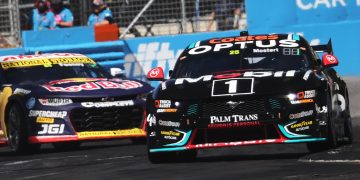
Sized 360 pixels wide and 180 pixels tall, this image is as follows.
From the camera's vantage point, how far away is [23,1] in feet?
77.4

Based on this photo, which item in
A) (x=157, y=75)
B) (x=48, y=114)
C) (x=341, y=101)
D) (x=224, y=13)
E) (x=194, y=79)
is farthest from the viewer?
(x=224, y=13)

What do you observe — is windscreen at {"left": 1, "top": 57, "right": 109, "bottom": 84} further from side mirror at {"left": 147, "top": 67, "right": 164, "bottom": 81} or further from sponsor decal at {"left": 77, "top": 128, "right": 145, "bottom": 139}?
side mirror at {"left": 147, "top": 67, "right": 164, "bottom": 81}

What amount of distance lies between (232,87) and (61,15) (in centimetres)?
1198

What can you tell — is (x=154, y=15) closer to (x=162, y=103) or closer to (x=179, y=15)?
(x=179, y=15)

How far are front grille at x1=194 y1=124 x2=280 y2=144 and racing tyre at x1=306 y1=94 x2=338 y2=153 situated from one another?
1.74ft

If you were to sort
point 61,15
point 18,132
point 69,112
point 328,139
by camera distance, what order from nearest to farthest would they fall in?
point 328,139
point 69,112
point 18,132
point 61,15

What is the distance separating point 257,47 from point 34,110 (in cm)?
358

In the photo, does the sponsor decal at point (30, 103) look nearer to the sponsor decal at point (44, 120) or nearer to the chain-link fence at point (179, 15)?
the sponsor decal at point (44, 120)

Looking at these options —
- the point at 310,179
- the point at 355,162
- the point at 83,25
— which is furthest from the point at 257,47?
the point at 83,25

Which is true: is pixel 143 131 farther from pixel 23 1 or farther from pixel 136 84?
pixel 23 1

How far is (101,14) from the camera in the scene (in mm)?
22453

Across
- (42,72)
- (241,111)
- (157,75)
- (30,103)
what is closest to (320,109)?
(241,111)

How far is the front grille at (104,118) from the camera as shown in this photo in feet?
49.4

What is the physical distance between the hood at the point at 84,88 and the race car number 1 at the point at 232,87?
3649 mm
